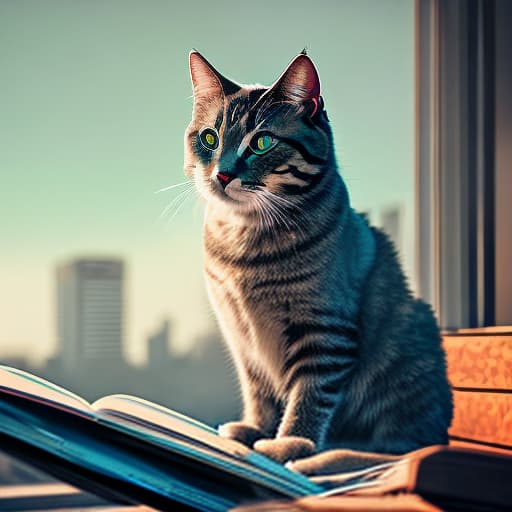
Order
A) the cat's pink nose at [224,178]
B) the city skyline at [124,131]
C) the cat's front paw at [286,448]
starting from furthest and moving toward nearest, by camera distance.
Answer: the city skyline at [124,131]
the cat's pink nose at [224,178]
the cat's front paw at [286,448]

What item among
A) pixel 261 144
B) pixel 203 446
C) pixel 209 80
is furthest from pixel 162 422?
pixel 209 80

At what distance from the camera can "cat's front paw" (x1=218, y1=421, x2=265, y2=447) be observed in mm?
1112

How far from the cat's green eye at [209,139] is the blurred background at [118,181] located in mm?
163

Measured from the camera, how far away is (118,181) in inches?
50.7

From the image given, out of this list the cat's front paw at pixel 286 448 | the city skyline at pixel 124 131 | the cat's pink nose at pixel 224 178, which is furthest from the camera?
the city skyline at pixel 124 131

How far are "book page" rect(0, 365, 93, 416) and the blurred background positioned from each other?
21.8 inches

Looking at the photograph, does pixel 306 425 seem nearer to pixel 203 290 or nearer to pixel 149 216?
pixel 203 290

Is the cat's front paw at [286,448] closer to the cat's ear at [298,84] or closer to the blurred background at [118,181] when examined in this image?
the blurred background at [118,181]

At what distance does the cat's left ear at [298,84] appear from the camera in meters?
1.12

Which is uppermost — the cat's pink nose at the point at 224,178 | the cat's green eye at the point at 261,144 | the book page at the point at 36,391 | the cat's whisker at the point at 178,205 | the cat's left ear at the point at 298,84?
the cat's left ear at the point at 298,84

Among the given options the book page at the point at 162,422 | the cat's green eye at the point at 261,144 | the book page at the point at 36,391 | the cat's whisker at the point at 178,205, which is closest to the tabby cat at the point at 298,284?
the cat's green eye at the point at 261,144

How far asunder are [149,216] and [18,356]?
37 centimetres

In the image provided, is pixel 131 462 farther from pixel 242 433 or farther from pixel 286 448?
pixel 242 433

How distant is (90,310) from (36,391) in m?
0.64
